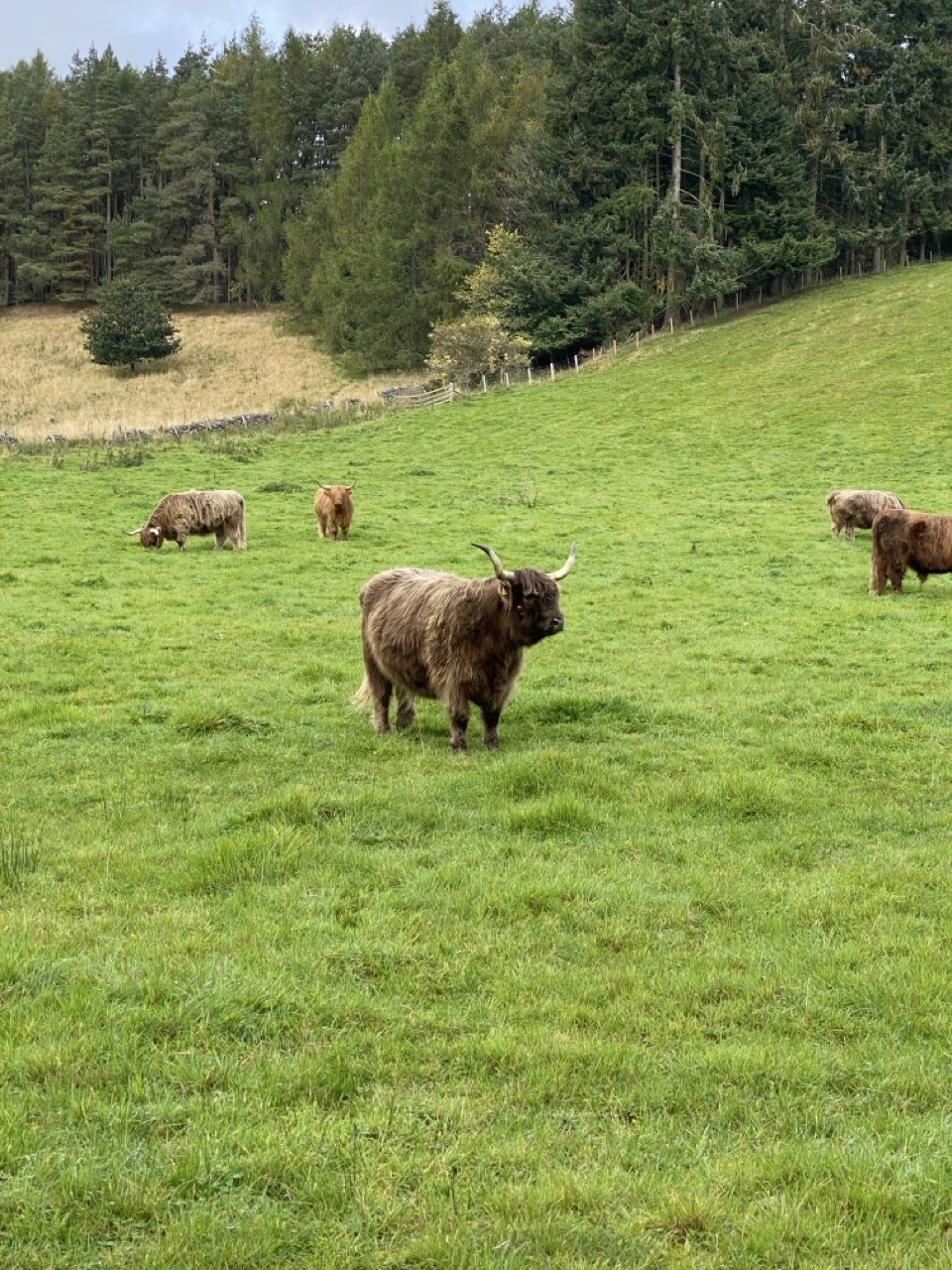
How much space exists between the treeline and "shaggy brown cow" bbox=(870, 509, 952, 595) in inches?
1393

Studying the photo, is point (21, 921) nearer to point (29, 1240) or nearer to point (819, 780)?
point (29, 1240)

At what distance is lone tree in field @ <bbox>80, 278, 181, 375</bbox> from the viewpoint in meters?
60.7

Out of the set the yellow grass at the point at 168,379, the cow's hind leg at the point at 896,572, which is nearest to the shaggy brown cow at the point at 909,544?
the cow's hind leg at the point at 896,572

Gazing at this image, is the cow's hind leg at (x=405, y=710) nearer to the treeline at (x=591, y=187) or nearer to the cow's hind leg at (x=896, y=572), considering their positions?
the cow's hind leg at (x=896, y=572)

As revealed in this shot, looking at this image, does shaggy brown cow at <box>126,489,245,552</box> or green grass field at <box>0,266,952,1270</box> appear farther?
shaggy brown cow at <box>126,489,245,552</box>

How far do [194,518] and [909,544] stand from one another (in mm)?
13477

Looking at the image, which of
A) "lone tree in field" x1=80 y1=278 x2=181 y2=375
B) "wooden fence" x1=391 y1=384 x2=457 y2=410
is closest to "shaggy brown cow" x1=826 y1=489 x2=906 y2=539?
"wooden fence" x1=391 y1=384 x2=457 y2=410

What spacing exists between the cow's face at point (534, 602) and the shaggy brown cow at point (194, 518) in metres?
13.5

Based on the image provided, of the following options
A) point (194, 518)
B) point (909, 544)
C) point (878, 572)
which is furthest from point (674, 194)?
point (909, 544)

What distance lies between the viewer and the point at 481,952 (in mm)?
5234

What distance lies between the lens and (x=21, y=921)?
5.39m

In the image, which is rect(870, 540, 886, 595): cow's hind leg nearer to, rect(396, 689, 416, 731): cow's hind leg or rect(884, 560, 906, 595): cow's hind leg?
rect(884, 560, 906, 595): cow's hind leg

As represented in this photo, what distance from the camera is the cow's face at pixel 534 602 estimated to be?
345 inches

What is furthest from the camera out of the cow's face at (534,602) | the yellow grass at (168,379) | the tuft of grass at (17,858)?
the yellow grass at (168,379)
